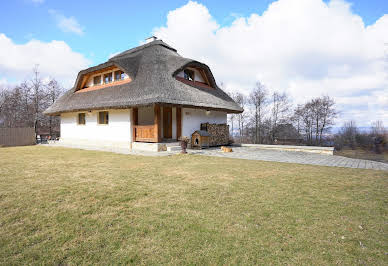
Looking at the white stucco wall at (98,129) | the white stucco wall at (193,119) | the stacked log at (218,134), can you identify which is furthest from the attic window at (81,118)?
the stacked log at (218,134)

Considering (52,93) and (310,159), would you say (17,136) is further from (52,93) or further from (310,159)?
(310,159)

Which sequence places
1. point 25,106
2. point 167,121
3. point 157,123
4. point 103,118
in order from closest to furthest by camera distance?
1. point 157,123
2. point 167,121
3. point 103,118
4. point 25,106

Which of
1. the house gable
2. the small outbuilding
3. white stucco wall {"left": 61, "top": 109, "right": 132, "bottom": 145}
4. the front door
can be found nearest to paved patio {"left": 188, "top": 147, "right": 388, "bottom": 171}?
the small outbuilding

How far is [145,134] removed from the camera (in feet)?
35.9

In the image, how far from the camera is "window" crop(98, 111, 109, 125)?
13.2m

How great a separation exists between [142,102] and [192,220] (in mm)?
8153

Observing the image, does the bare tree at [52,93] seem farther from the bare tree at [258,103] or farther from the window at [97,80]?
the bare tree at [258,103]

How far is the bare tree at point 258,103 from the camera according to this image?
25.3 metres

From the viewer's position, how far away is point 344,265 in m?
1.91

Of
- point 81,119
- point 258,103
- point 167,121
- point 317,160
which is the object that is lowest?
point 317,160

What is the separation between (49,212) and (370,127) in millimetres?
24275

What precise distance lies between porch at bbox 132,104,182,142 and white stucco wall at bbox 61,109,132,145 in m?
0.48

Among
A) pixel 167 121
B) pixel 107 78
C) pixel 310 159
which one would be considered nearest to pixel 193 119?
pixel 167 121

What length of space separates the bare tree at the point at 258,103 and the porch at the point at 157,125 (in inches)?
613
